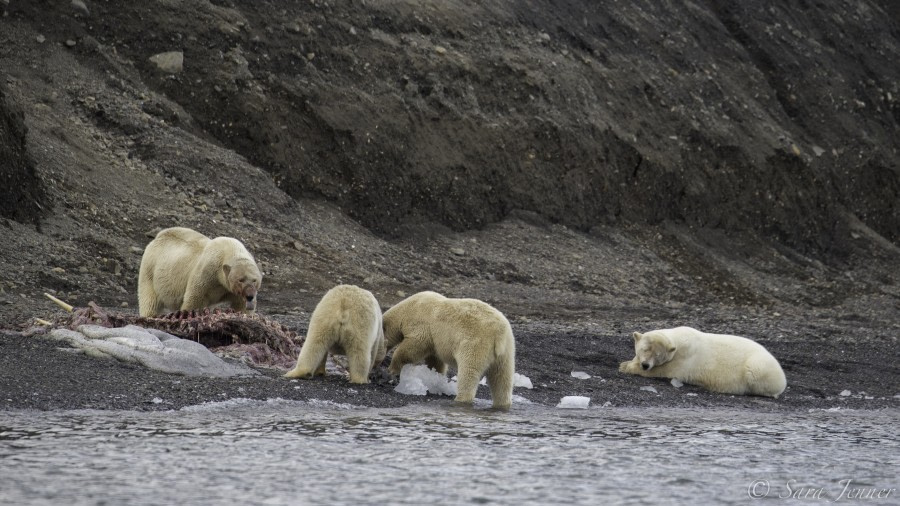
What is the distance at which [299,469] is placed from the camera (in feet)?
27.2

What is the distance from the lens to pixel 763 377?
14109mm

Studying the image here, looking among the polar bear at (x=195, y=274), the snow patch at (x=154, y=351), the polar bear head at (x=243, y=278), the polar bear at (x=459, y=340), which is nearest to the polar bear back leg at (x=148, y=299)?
the polar bear at (x=195, y=274)

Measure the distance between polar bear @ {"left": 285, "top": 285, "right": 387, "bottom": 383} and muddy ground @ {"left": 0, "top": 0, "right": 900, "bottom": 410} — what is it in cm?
42

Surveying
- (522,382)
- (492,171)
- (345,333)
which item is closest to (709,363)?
(522,382)

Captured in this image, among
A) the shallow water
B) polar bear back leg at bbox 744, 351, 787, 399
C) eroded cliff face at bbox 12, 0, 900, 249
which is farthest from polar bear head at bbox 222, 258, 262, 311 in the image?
eroded cliff face at bbox 12, 0, 900, 249

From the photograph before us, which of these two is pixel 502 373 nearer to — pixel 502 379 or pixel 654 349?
pixel 502 379

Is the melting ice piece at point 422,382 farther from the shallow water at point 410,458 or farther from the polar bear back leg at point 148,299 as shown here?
the polar bear back leg at point 148,299

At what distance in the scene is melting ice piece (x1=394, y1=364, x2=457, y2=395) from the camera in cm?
1131

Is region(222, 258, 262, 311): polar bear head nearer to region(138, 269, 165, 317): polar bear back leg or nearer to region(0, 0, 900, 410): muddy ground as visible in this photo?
region(138, 269, 165, 317): polar bear back leg

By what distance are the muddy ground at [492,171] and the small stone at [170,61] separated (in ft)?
0.43

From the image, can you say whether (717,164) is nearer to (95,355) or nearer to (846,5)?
(846,5)

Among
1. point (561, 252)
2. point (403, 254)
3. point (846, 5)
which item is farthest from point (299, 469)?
point (846, 5)

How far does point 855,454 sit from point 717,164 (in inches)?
818

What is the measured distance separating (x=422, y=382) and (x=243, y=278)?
2.23 meters
